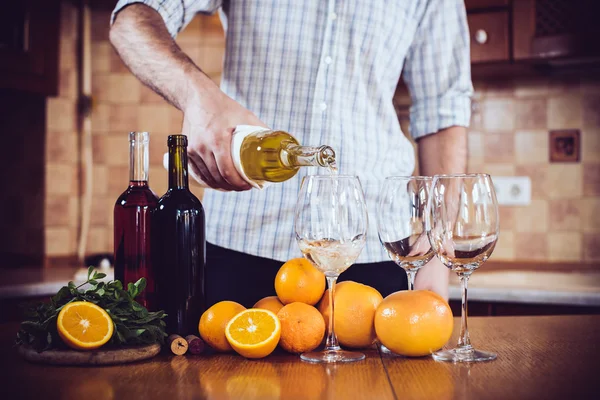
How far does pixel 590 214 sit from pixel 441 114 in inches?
48.2

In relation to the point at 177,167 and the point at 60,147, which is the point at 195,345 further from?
the point at 60,147

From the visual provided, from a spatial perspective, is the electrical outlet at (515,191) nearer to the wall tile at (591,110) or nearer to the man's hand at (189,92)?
the wall tile at (591,110)

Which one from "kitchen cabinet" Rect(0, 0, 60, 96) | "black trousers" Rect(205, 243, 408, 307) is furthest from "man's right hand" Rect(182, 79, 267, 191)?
"kitchen cabinet" Rect(0, 0, 60, 96)

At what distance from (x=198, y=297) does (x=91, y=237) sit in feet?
6.00

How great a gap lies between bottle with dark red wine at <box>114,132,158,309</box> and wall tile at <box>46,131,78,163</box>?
5.72ft

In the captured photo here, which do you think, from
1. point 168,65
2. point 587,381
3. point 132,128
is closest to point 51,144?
point 132,128

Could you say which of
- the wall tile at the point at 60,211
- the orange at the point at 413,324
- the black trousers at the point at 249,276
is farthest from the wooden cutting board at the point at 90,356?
the wall tile at the point at 60,211

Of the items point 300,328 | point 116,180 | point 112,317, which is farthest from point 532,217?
point 112,317

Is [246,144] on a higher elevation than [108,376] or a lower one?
higher

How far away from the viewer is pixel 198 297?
85cm

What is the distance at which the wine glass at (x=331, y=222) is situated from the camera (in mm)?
781

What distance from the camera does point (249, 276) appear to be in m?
1.25

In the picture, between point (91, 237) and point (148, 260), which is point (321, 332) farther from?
point (91, 237)

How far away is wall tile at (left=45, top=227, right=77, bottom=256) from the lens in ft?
8.07
